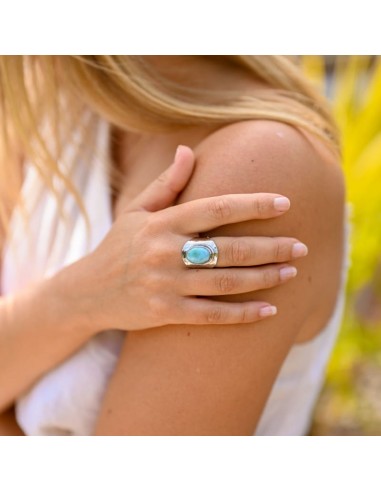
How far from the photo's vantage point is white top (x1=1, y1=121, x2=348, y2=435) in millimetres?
1294

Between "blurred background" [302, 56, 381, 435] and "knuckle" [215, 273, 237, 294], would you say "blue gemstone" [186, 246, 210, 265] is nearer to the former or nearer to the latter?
"knuckle" [215, 273, 237, 294]

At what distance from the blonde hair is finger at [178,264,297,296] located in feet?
1.02

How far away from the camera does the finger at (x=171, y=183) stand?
116 cm

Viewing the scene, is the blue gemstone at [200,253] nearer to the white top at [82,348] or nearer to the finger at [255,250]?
the finger at [255,250]

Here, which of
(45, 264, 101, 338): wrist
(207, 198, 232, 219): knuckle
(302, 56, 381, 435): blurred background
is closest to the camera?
(207, 198, 232, 219): knuckle

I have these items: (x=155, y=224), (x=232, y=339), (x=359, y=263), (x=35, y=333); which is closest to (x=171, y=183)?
(x=155, y=224)

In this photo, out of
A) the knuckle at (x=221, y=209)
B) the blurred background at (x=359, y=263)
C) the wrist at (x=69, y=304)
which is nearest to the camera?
the knuckle at (x=221, y=209)

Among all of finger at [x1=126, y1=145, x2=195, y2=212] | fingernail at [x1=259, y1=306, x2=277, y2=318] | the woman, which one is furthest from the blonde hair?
fingernail at [x1=259, y1=306, x2=277, y2=318]

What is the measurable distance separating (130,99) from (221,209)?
39cm

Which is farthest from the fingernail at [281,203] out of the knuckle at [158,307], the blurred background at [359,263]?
the blurred background at [359,263]

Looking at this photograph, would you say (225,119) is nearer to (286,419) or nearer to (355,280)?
(286,419)

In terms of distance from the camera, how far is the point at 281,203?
1077 millimetres

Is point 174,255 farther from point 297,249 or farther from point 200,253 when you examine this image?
point 297,249

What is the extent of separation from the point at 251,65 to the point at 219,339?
599mm
